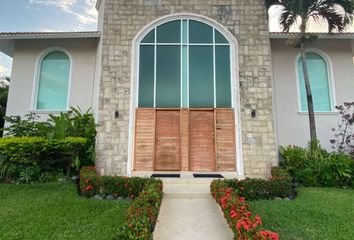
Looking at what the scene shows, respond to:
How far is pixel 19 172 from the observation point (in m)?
7.33

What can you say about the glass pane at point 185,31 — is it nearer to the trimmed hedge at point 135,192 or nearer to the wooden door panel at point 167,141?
the wooden door panel at point 167,141

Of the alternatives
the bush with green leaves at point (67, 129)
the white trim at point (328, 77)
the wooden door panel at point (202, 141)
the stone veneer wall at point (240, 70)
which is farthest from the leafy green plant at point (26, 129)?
the white trim at point (328, 77)

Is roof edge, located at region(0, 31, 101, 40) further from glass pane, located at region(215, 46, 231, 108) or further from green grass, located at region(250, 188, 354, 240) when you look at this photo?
green grass, located at region(250, 188, 354, 240)

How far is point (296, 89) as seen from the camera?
9586 millimetres

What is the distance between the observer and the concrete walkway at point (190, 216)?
155 inches

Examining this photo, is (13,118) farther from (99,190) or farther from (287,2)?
(287,2)

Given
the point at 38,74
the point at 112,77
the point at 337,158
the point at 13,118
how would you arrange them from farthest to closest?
the point at 38,74 → the point at 13,118 → the point at 112,77 → the point at 337,158

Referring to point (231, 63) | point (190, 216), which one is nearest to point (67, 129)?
point (190, 216)

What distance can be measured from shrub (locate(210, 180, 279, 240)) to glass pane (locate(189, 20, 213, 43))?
5939mm

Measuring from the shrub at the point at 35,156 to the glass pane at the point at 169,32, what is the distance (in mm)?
4925

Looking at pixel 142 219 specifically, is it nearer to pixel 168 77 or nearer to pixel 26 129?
pixel 168 77

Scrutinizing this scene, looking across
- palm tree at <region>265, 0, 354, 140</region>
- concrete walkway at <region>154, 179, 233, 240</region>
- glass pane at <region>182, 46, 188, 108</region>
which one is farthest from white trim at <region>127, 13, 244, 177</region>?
palm tree at <region>265, 0, 354, 140</region>

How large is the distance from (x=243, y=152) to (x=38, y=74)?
932 centimetres

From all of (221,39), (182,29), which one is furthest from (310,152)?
(182,29)
